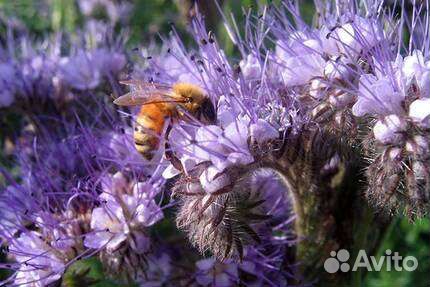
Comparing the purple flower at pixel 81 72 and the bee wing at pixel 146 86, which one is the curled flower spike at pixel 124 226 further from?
the purple flower at pixel 81 72

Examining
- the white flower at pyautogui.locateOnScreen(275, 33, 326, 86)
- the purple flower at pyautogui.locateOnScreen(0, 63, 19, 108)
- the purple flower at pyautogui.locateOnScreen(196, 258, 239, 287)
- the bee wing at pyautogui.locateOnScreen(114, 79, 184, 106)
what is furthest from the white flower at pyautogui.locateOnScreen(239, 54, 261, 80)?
the purple flower at pyautogui.locateOnScreen(0, 63, 19, 108)

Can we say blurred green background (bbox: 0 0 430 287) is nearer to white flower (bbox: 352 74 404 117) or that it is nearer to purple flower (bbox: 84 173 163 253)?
purple flower (bbox: 84 173 163 253)

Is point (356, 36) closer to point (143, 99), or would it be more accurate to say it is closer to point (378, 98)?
point (378, 98)

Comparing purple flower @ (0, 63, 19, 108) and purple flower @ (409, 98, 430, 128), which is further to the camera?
purple flower @ (0, 63, 19, 108)

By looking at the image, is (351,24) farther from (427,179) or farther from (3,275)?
(3,275)

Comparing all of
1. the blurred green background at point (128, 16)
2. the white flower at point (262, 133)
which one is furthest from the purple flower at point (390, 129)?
→ the blurred green background at point (128, 16)

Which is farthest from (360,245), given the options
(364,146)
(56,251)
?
(56,251)

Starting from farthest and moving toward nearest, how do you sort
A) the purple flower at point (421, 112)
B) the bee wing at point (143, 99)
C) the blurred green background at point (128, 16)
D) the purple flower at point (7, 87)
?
the blurred green background at point (128, 16), the purple flower at point (7, 87), the bee wing at point (143, 99), the purple flower at point (421, 112)

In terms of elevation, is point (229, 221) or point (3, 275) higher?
point (229, 221)
